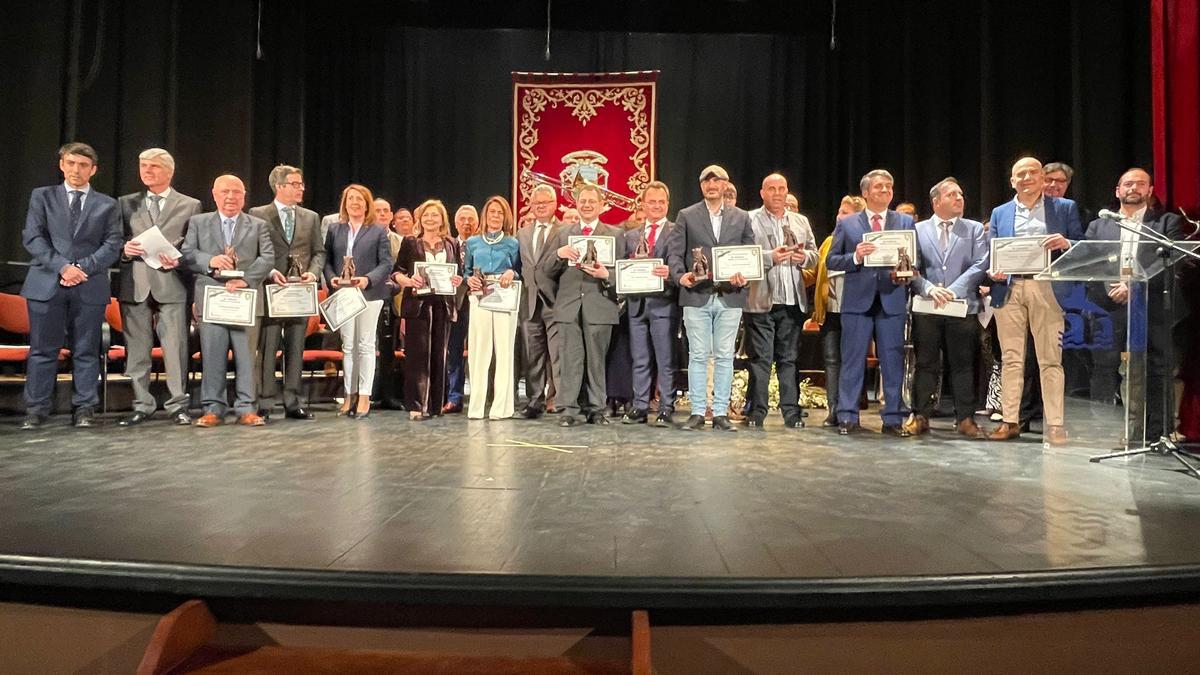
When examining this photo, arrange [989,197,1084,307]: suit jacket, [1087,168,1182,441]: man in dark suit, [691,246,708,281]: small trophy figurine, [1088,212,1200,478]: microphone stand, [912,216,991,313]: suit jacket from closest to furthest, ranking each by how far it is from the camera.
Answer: [1088,212,1200,478]: microphone stand < [1087,168,1182,441]: man in dark suit < [989,197,1084,307]: suit jacket < [912,216,991,313]: suit jacket < [691,246,708,281]: small trophy figurine

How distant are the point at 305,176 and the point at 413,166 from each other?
1286 mm

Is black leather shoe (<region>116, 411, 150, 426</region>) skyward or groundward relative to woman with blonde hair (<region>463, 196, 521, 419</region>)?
groundward

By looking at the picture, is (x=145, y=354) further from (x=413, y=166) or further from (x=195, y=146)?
(x=413, y=166)

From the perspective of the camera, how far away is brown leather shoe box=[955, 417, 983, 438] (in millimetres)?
5266

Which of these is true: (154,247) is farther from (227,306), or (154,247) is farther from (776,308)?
(776,308)

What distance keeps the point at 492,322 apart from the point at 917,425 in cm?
303

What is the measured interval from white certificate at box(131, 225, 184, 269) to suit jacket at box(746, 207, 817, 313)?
3.84 metres

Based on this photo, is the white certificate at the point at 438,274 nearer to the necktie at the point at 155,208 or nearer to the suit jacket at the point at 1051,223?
the necktie at the point at 155,208

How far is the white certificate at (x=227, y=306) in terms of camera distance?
17.4 feet

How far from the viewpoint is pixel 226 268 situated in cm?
532

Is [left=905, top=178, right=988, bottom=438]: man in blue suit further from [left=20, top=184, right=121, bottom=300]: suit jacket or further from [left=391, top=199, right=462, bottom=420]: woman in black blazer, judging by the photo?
A: [left=20, top=184, right=121, bottom=300]: suit jacket

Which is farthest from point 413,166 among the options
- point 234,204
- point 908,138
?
point 908,138

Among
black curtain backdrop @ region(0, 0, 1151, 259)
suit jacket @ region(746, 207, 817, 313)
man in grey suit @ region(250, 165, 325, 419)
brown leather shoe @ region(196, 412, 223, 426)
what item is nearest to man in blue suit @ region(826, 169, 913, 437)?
suit jacket @ region(746, 207, 817, 313)

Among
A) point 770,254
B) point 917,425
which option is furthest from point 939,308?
point 770,254
